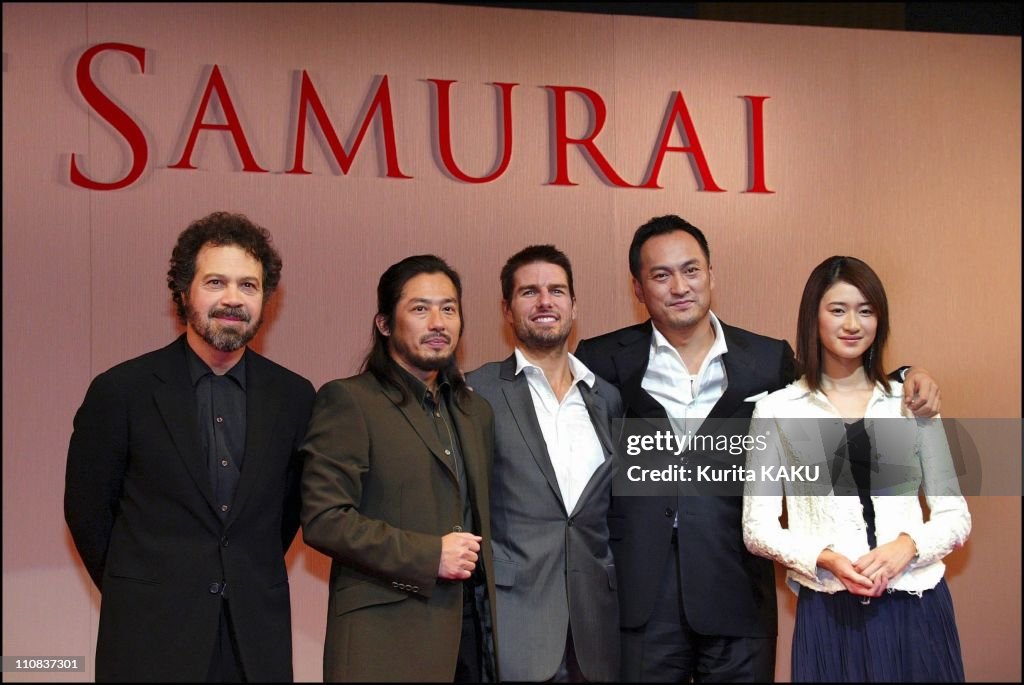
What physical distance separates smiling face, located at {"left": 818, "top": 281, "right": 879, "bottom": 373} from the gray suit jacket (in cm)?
89

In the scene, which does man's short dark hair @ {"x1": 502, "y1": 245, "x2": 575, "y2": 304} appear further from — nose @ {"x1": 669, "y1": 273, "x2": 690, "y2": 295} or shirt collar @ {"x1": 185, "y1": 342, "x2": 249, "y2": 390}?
shirt collar @ {"x1": 185, "y1": 342, "x2": 249, "y2": 390}

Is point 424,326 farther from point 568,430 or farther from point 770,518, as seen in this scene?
Answer: point 770,518

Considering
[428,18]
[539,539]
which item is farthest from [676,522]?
[428,18]

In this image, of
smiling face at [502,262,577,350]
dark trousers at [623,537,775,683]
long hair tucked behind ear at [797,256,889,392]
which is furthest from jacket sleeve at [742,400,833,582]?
smiling face at [502,262,577,350]

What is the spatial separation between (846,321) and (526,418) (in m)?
1.20

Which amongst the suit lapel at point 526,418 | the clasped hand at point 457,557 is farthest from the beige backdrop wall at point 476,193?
the clasped hand at point 457,557

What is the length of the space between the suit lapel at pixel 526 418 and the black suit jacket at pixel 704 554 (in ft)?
1.17

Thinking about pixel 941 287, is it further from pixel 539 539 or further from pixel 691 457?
pixel 539 539

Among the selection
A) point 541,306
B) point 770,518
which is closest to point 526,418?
point 541,306

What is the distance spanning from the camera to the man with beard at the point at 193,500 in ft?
10.3

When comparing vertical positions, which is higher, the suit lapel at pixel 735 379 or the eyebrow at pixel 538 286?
the eyebrow at pixel 538 286

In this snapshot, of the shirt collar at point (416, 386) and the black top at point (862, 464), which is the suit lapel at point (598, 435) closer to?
the shirt collar at point (416, 386)

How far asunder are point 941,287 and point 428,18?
2825 mm

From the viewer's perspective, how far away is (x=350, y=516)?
319 centimetres
